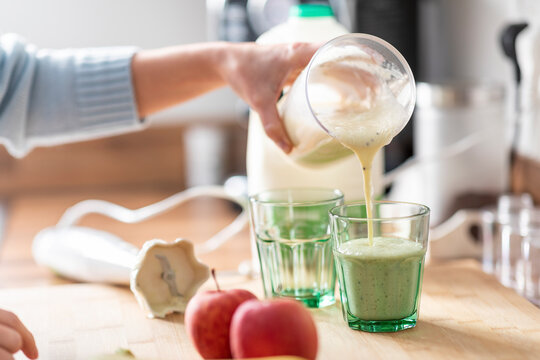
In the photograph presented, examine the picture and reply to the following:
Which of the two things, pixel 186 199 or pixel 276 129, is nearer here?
pixel 276 129

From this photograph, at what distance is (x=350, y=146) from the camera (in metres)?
0.86

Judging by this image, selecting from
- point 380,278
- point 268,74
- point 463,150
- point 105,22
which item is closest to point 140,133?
point 105,22

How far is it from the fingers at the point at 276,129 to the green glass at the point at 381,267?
13 cm

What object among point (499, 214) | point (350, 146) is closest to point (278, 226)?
point (350, 146)

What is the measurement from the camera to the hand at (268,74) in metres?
0.97

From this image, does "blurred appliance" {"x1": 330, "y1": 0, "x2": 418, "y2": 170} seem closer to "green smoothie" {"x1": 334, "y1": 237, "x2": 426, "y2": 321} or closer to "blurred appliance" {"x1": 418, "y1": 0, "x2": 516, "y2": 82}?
"blurred appliance" {"x1": 418, "y1": 0, "x2": 516, "y2": 82}

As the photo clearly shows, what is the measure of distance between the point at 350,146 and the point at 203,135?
1.34m

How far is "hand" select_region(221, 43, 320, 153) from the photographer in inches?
38.3

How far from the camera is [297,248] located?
1.00 meters

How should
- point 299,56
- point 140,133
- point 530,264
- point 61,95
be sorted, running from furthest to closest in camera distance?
point 140,133, point 61,95, point 530,264, point 299,56

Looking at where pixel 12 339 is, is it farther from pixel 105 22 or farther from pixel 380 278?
pixel 105 22

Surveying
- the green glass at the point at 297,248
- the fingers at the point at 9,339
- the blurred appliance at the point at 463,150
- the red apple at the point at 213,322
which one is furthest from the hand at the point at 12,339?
the blurred appliance at the point at 463,150

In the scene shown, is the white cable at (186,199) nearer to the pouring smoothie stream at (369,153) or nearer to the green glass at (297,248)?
the green glass at (297,248)

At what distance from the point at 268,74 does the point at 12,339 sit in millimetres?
454
